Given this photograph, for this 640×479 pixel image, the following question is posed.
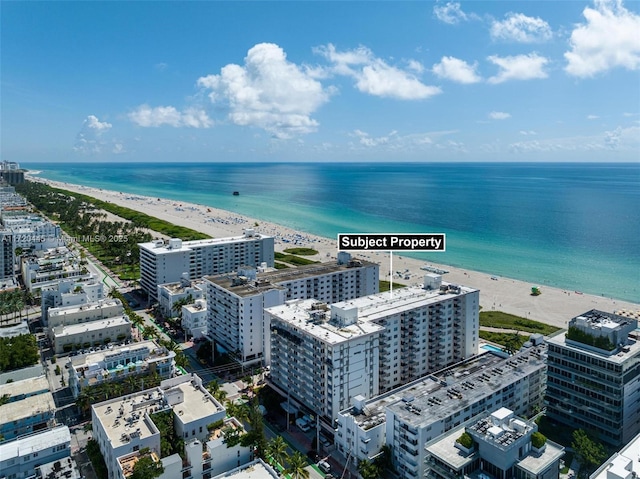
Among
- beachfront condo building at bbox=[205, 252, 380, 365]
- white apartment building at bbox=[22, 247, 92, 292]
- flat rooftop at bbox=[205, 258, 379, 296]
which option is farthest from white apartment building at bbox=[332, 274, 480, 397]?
white apartment building at bbox=[22, 247, 92, 292]

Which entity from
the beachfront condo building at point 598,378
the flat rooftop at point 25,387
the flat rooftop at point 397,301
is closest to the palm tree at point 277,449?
the flat rooftop at point 397,301

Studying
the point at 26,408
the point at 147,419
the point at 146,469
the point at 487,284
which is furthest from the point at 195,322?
the point at 487,284

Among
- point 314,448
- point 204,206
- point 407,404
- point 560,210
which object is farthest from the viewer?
point 204,206

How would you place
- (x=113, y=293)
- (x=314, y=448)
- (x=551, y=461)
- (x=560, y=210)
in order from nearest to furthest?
(x=551, y=461)
(x=314, y=448)
(x=113, y=293)
(x=560, y=210)

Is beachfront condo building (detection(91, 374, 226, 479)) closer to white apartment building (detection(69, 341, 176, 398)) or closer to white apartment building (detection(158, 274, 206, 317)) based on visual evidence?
white apartment building (detection(69, 341, 176, 398))

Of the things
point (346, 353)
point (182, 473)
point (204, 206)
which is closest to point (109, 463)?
point (182, 473)

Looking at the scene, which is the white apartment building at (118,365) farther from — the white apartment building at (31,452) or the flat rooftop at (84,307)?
the flat rooftop at (84,307)

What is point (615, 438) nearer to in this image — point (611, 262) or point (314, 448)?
point (314, 448)
